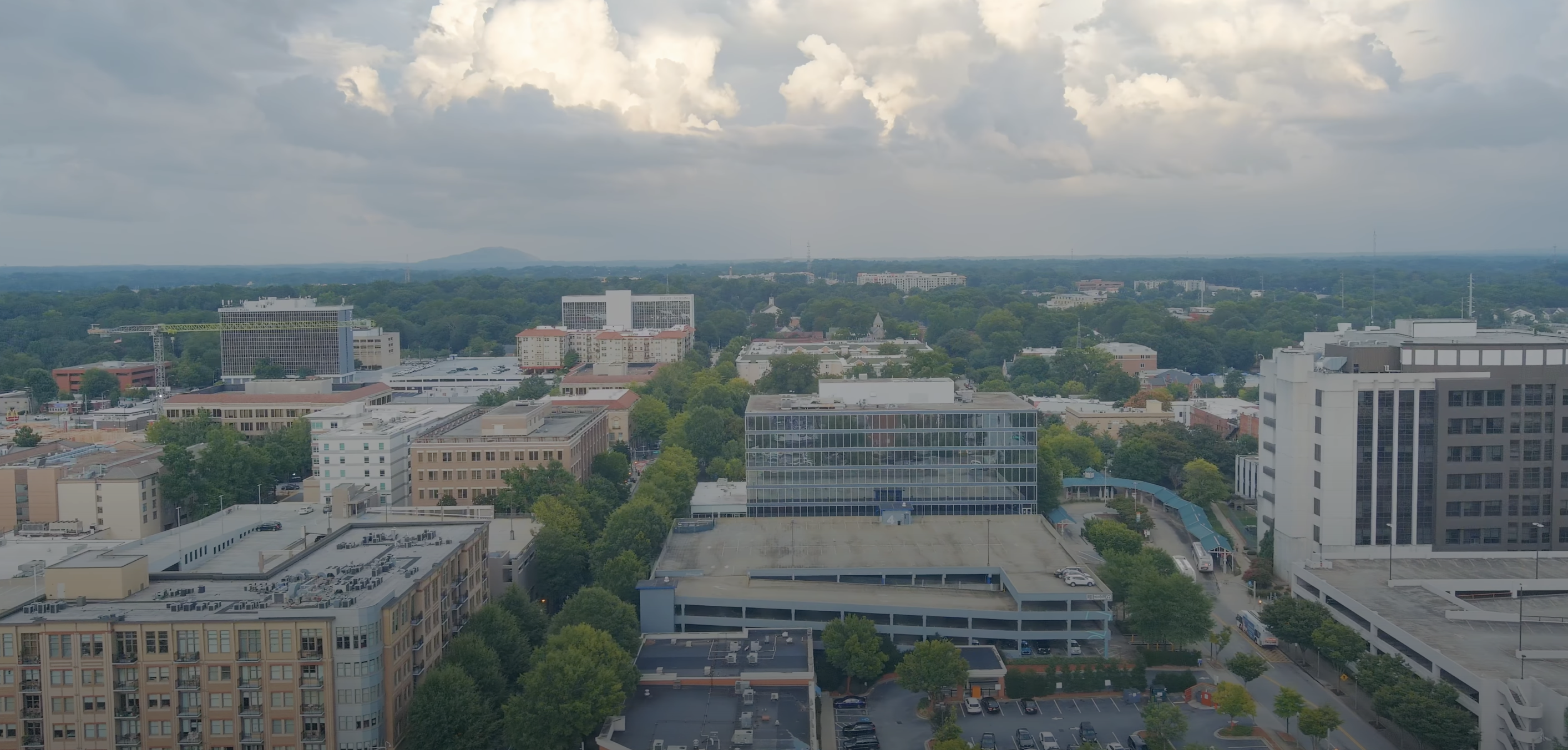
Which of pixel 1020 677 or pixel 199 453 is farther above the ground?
pixel 199 453

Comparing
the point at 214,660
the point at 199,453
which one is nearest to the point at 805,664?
the point at 214,660

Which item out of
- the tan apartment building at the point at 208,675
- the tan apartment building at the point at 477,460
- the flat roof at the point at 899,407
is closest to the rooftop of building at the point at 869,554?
the flat roof at the point at 899,407

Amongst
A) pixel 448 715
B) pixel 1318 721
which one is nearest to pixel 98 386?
pixel 448 715

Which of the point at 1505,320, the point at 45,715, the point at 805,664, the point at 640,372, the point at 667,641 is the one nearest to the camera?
the point at 45,715

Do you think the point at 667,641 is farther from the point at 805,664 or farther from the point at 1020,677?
the point at 1020,677

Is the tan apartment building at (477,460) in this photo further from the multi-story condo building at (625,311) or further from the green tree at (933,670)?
the multi-story condo building at (625,311)

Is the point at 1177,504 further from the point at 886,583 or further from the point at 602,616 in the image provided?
the point at 602,616
